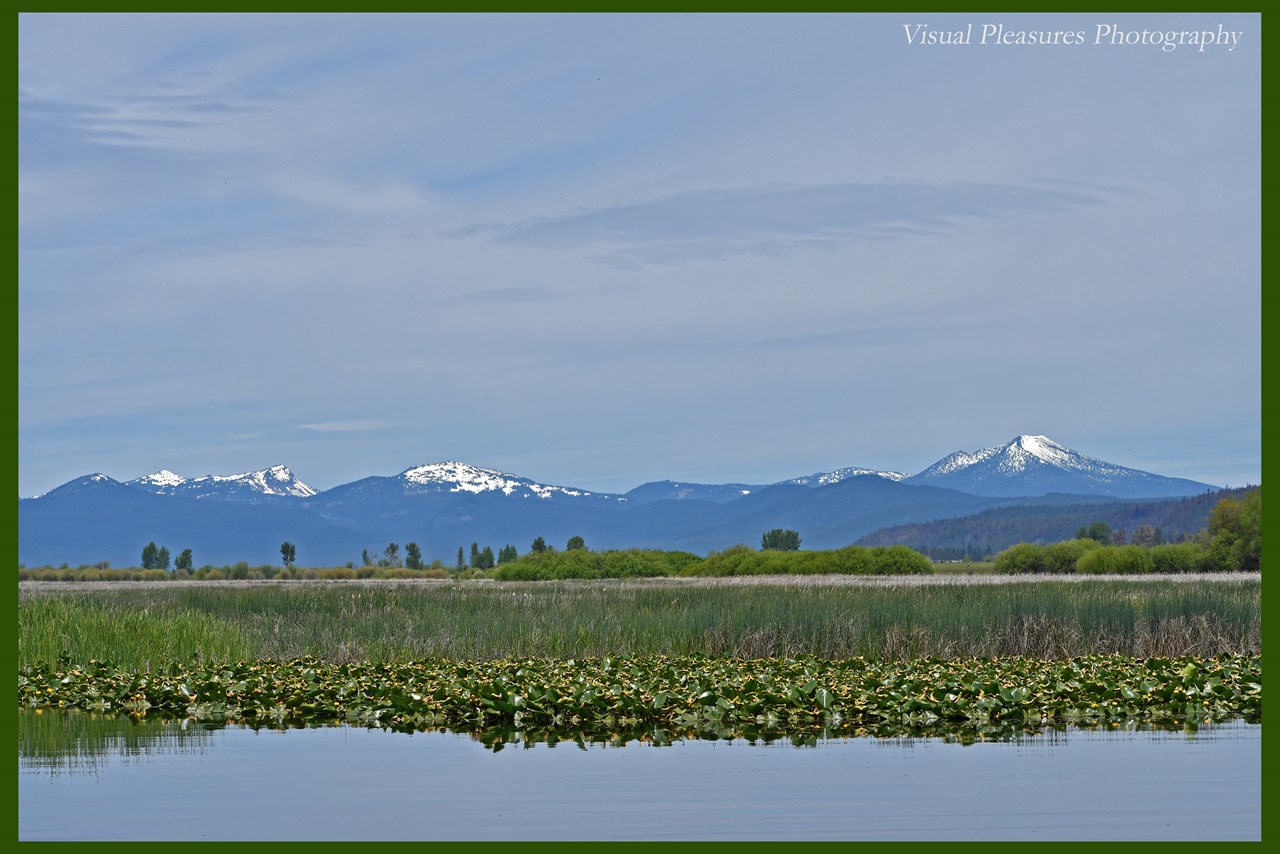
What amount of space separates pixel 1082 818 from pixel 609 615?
15839mm

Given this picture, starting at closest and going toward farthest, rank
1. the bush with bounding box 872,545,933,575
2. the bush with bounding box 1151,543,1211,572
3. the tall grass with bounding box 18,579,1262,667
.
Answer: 1. the tall grass with bounding box 18,579,1262,667
2. the bush with bounding box 872,545,933,575
3. the bush with bounding box 1151,543,1211,572

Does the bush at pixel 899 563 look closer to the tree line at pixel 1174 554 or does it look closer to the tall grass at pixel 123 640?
the tree line at pixel 1174 554

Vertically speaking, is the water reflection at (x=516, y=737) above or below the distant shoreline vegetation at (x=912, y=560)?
below

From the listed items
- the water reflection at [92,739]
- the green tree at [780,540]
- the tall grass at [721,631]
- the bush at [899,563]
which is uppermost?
the green tree at [780,540]

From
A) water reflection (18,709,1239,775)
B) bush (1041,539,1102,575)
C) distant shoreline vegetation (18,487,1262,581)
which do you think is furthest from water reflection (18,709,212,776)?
bush (1041,539,1102,575)

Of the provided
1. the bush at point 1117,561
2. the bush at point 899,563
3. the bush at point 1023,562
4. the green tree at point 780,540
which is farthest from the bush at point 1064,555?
the green tree at point 780,540

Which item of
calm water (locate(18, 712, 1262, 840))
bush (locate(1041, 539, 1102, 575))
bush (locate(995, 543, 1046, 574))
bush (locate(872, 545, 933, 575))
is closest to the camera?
calm water (locate(18, 712, 1262, 840))

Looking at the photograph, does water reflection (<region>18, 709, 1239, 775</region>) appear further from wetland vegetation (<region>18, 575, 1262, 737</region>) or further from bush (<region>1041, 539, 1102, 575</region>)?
bush (<region>1041, 539, 1102, 575</region>)

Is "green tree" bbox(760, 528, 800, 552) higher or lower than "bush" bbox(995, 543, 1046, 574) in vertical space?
higher

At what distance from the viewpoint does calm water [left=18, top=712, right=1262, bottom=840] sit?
1109cm

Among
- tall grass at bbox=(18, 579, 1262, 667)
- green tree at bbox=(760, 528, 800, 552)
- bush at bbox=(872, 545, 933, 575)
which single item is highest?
green tree at bbox=(760, 528, 800, 552)

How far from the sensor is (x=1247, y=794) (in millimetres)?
12414

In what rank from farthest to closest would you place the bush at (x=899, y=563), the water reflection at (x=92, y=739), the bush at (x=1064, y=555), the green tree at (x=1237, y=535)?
1. the bush at (x=1064, y=555)
2. the green tree at (x=1237, y=535)
3. the bush at (x=899, y=563)
4. the water reflection at (x=92, y=739)

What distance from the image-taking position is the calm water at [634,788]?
11.1 metres
